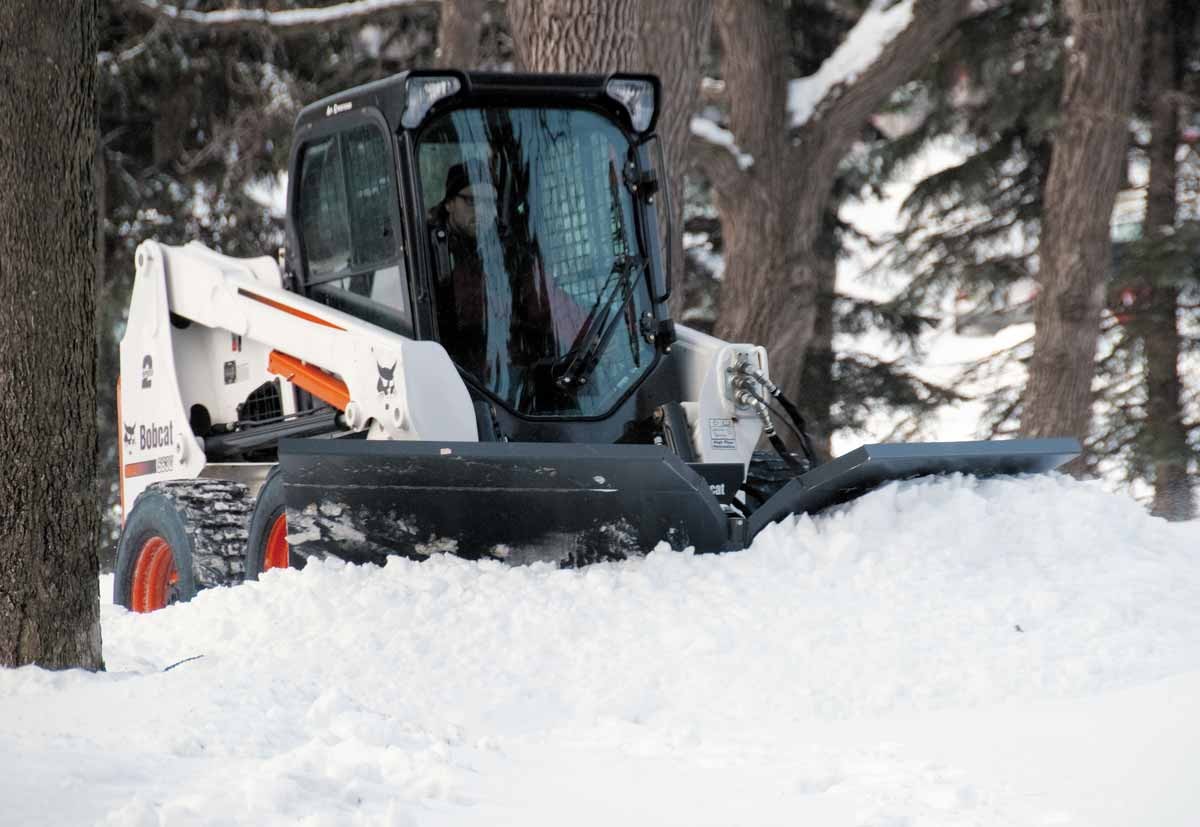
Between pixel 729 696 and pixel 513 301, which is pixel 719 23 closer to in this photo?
pixel 513 301

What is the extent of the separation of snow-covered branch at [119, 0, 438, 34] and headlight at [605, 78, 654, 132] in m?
6.43

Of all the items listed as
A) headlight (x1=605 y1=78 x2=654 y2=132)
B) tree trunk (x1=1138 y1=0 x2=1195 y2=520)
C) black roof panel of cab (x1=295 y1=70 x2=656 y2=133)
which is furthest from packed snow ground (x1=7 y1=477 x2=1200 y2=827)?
tree trunk (x1=1138 y1=0 x2=1195 y2=520)

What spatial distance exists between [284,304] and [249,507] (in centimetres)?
97

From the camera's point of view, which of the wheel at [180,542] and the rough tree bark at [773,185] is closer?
the wheel at [180,542]

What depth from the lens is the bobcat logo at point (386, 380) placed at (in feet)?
19.9

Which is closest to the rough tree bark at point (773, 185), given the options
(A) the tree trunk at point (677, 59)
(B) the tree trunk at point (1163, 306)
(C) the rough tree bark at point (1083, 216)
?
(C) the rough tree bark at point (1083, 216)

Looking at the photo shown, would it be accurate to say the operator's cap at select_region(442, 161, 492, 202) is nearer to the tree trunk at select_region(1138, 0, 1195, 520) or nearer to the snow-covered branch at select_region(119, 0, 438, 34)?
the snow-covered branch at select_region(119, 0, 438, 34)

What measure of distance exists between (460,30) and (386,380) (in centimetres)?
696

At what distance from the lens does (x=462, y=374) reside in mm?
6570

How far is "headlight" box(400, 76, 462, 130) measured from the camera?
644 centimetres

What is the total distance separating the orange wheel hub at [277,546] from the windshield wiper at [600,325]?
1402 millimetres

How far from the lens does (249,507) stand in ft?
22.6

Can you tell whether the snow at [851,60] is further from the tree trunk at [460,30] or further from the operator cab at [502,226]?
the operator cab at [502,226]

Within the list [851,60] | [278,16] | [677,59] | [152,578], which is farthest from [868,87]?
[152,578]
